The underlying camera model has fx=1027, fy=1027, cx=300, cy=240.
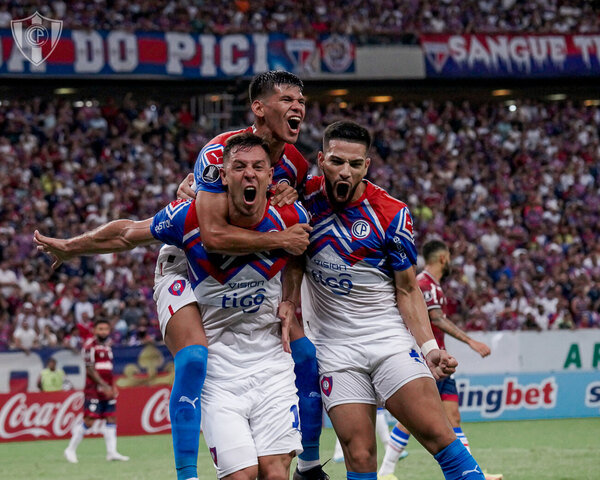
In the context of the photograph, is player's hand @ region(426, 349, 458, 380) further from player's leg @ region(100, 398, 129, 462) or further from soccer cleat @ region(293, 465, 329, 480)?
player's leg @ region(100, 398, 129, 462)

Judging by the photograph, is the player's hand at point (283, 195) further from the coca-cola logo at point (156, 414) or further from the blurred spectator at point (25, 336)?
the blurred spectator at point (25, 336)

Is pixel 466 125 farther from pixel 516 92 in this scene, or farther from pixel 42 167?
pixel 42 167

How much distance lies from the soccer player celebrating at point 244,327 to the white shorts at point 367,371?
19.5 inches

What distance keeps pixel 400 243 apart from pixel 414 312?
1.59ft

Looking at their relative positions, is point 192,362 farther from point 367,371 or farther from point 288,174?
point 288,174

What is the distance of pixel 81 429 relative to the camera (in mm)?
13750

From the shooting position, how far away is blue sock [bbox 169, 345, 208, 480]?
19.9ft

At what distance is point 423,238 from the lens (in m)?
24.5

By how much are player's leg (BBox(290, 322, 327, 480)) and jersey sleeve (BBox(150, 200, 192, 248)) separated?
1011 mm

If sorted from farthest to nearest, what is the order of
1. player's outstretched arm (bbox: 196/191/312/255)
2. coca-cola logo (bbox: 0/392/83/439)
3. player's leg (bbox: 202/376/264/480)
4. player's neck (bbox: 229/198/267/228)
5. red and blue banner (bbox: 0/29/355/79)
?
red and blue banner (bbox: 0/29/355/79) < coca-cola logo (bbox: 0/392/83/439) < player's neck (bbox: 229/198/267/228) < player's outstretched arm (bbox: 196/191/312/255) < player's leg (bbox: 202/376/264/480)

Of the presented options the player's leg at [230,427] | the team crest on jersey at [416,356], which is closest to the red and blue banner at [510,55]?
the team crest on jersey at [416,356]

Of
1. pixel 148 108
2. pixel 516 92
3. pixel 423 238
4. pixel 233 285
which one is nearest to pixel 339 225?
pixel 233 285

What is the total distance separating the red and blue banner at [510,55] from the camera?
2977 cm

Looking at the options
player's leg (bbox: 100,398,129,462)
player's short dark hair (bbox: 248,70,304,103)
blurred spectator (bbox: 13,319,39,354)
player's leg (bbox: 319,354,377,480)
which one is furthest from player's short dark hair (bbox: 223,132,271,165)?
blurred spectator (bbox: 13,319,39,354)
